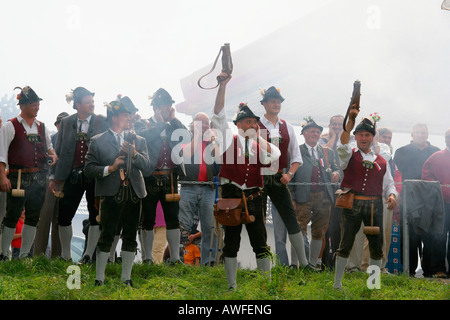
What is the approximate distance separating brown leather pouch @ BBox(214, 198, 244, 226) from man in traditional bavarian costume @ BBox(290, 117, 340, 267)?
7.28 feet

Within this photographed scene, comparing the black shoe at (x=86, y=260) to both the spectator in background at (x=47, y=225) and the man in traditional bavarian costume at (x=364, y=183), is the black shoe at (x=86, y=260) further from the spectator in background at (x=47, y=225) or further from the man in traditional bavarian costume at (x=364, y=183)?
the man in traditional bavarian costume at (x=364, y=183)

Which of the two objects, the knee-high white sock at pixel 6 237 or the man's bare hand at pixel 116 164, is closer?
the man's bare hand at pixel 116 164

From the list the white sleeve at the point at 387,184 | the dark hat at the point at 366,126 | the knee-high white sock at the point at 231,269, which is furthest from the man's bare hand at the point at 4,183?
the white sleeve at the point at 387,184

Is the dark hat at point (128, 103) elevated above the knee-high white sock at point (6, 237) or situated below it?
above

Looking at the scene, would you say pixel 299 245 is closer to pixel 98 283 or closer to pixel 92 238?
pixel 98 283

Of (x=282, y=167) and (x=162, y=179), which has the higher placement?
(x=282, y=167)

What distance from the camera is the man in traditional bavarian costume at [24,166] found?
7.68 metres

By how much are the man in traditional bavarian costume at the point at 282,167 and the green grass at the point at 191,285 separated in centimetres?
49

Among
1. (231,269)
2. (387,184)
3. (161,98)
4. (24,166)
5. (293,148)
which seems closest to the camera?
(231,269)

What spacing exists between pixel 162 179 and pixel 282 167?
66.7 inches

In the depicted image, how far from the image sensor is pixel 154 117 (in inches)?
319

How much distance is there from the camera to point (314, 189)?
26.8ft

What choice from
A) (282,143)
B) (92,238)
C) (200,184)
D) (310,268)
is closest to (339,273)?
(310,268)
